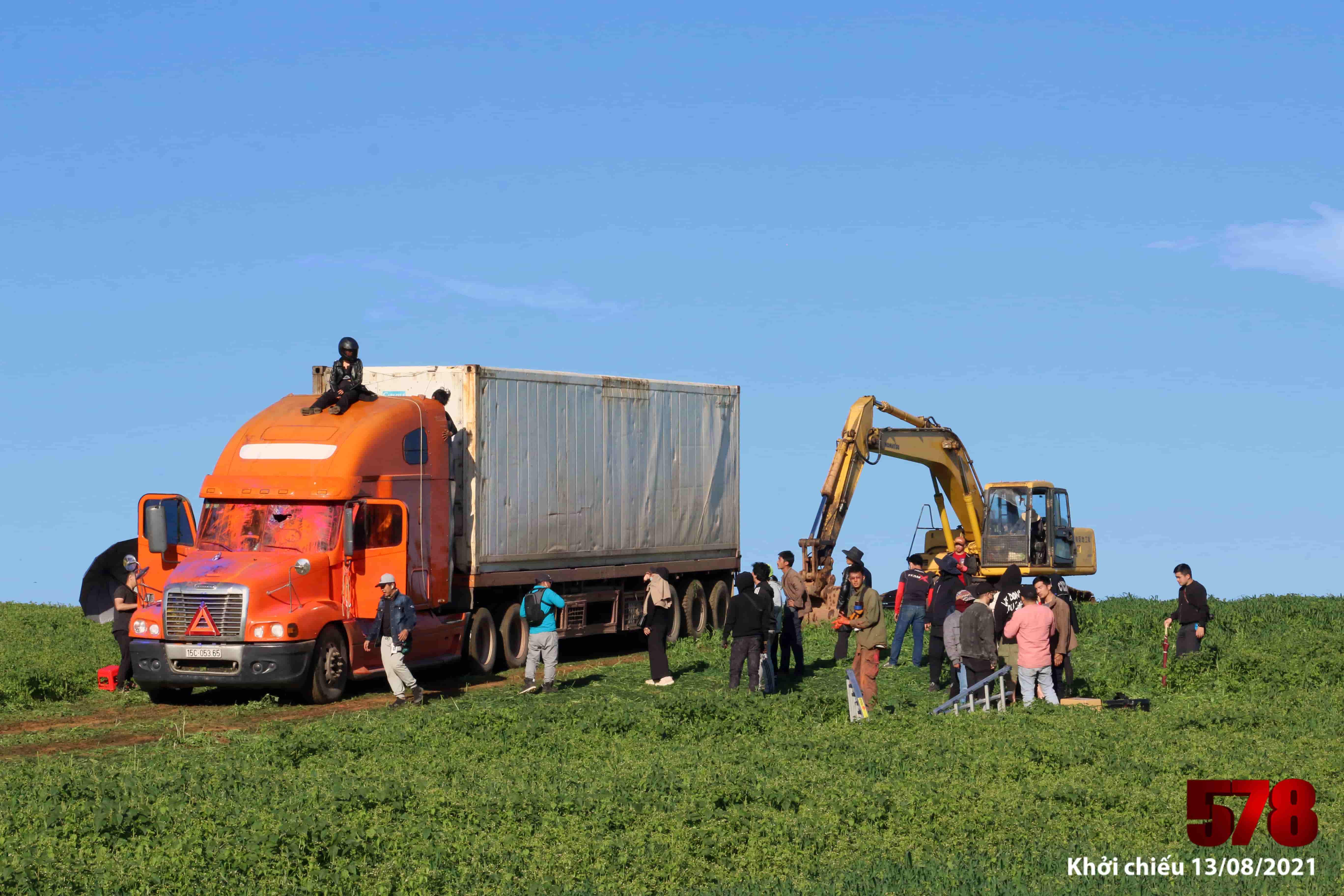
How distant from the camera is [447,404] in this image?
23.4 metres

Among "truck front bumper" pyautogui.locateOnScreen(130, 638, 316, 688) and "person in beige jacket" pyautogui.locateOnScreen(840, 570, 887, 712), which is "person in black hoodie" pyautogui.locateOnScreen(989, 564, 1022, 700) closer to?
"person in beige jacket" pyautogui.locateOnScreen(840, 570, 887, 712)

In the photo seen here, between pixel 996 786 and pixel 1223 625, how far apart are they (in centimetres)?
1890

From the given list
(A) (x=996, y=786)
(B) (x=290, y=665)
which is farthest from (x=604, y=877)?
(B) (x=290, y=665)

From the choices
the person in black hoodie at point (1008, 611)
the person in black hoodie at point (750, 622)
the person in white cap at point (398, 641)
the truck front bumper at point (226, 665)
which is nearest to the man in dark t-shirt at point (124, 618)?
the truck front bumper at point (226, 665)

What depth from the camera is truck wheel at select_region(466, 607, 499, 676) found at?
Answer: 77.6 ft

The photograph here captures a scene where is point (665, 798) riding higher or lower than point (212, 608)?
lower

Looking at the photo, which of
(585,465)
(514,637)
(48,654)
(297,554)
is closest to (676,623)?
(585,465)

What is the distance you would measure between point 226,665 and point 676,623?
36.3 feet

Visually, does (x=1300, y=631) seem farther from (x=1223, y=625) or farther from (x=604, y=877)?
(x=604, y=877)

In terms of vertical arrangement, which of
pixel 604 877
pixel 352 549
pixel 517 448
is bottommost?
pixel 604 877

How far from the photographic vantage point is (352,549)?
2077 cm

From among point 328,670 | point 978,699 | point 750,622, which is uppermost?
point 750,622

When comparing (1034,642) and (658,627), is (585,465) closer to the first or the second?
(658,627)

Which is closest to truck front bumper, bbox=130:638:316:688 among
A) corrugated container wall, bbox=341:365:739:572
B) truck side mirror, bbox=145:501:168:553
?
truck side mirror, bbox=145:501:168:553
